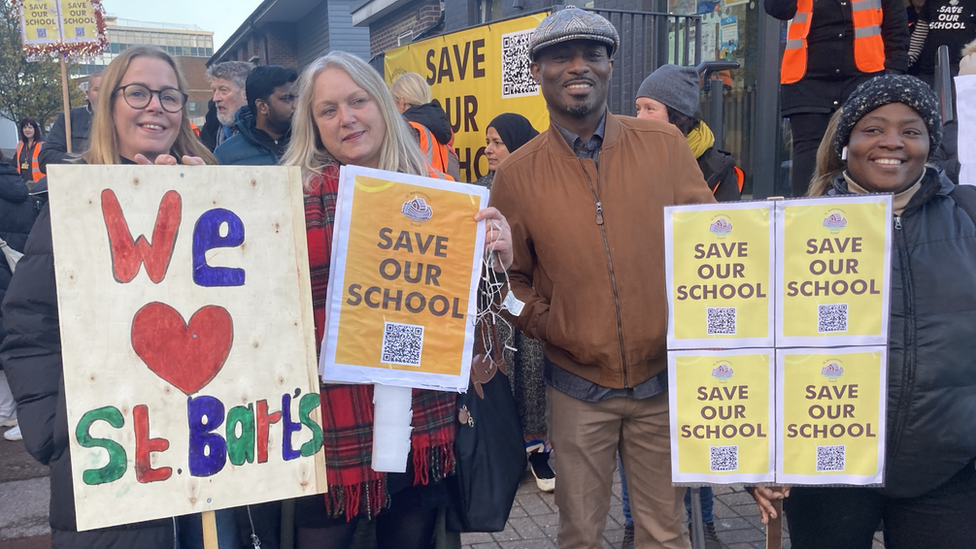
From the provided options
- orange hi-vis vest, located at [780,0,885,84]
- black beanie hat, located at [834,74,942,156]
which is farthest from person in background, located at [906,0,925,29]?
black beanie hat, located at [834,74,942,156]

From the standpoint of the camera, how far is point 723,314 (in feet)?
6.61

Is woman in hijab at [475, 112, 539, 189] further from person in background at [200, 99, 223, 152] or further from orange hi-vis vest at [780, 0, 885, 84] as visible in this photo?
person in background at [200, 99, 223, 152]

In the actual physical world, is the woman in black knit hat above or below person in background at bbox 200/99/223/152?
below

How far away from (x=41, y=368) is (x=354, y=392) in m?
0.80

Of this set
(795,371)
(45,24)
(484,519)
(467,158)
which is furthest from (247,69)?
(795,371)

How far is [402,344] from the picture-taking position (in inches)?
81.4

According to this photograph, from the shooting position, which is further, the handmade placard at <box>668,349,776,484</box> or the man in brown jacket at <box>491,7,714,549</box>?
the man in brown jacket at <box>491,7,714,549</box>

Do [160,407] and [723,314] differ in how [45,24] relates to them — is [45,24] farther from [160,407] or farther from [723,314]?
A: [723,314]

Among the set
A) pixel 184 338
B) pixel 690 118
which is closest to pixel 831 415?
pixel 184 338

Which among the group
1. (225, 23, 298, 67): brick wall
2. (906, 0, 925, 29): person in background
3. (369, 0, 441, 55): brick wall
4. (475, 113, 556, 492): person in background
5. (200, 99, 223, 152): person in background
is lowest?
(475, 113, 556, 492): person in background

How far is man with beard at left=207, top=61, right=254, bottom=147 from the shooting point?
5289 millimetres

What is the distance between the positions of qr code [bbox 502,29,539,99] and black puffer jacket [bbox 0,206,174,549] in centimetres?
399

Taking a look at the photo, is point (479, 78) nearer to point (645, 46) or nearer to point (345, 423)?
point (645, 46)

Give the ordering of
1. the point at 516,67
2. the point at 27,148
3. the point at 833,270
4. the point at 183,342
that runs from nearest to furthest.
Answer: the point at 183,342 < the point at 833,270 < the point at 516,67 < the point at 27,148
